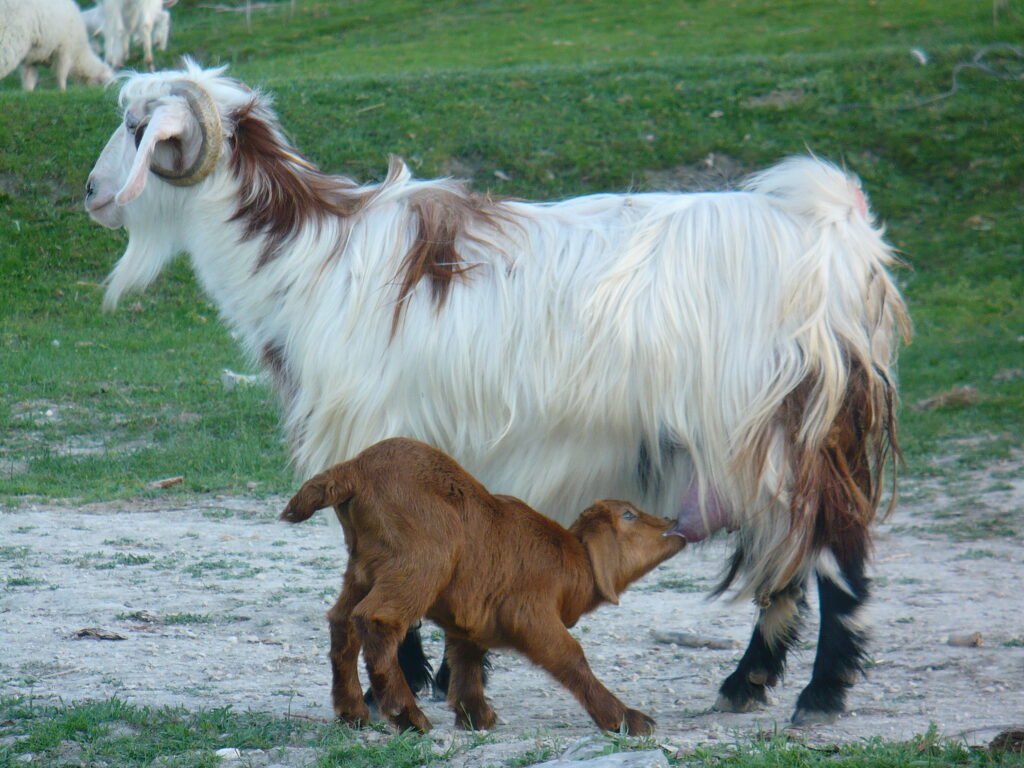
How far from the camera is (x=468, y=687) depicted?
4.10 metres

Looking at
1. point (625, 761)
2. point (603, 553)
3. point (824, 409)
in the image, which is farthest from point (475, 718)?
point (824, 409)

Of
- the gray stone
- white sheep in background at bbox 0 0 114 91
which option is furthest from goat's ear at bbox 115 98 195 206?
white sheep in background at bbox 0 0 114 91

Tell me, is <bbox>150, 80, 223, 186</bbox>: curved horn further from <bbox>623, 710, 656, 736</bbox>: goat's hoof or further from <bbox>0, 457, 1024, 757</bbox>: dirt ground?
<bbox>623, 710, 656, 736</bbox>: goat's hoof

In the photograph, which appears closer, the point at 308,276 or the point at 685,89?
the point at 308,276

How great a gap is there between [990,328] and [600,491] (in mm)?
8957

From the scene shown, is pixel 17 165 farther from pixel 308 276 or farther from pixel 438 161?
pixel 308 276

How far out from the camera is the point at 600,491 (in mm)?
4355

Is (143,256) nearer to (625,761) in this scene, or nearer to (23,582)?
(23,582)

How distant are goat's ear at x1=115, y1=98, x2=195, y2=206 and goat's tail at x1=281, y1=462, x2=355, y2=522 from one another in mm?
1515

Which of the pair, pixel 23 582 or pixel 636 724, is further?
pixel 23 582

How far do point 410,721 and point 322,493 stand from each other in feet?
2.45

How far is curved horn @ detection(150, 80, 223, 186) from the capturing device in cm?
471

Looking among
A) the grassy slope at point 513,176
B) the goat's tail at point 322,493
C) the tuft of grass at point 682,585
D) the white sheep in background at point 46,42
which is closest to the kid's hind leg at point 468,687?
the goat's tail at point 322,493

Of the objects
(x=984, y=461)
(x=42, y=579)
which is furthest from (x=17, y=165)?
(x=984, y=461)
